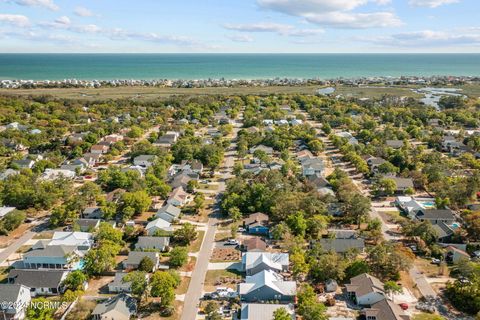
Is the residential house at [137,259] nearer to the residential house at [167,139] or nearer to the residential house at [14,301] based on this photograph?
the residential house at [14,301]

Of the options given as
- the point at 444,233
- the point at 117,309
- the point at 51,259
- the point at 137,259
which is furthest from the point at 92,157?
the point at 444,233

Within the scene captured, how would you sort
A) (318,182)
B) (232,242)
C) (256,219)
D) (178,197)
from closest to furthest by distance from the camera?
(232,242) < (256,219) < (178,197) < (318,182)

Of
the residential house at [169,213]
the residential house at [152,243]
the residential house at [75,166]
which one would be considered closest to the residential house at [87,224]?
the residential house at [152,243]

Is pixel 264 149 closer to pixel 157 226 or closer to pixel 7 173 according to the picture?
pixel 157 226

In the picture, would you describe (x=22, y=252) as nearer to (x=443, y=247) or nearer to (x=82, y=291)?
(x=82, y=291)

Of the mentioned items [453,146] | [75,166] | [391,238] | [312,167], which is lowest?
[391,238]

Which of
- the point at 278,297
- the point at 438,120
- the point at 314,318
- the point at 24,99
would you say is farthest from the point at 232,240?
the point at 24,99

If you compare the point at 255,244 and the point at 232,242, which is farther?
the point at 232,242

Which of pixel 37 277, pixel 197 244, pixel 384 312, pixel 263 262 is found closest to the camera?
pixel 384 312
